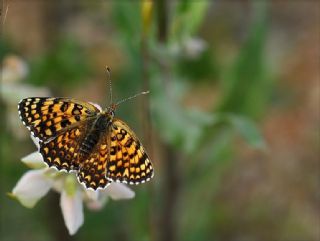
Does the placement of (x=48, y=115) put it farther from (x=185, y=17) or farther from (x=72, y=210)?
(x=185, y=17)

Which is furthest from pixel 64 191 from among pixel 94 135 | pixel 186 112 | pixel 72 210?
pixel 186 112

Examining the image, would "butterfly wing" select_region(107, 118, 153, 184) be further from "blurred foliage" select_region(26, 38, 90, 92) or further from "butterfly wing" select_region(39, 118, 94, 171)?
"blurred foliage" select_region(26, 38, 90, 92)

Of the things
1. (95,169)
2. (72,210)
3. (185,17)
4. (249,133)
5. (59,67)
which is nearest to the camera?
(95,169)

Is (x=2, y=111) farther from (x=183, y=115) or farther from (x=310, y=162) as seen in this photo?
(x=310, y=162)

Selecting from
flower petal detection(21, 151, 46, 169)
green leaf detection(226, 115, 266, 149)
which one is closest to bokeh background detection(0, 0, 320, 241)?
green leaf detection(226, 115, 266, 149)

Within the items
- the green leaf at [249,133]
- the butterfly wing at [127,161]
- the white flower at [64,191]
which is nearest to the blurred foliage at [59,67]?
the green leaf at [249,133]

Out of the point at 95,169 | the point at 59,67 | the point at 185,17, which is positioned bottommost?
the point at 59,67
